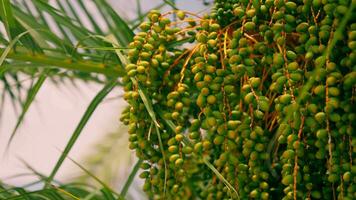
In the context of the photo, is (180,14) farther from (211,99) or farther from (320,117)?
(320,117)

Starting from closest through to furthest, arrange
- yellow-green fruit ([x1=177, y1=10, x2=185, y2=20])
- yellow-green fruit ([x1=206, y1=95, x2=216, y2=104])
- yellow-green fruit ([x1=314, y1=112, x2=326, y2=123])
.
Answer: yellow-green fruit ([x1=314, y1=112, x2=326, y2=123]) → yellow-green fruit ([x1=206, y1=95, x2=216, y2=104]) → yellow-green fruit ([x1=177, y1=10, x2=185, y2=20])

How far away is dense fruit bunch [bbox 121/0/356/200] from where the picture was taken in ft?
4.57

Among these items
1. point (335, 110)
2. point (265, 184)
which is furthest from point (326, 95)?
point (265, 184)

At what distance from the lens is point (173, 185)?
5.38 feet

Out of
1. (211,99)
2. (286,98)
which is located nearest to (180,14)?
(211,99)

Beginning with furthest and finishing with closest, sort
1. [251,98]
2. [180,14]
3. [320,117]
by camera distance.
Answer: [180,14] < [251,98] < [320,117]

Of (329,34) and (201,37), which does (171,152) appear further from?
(329,34)

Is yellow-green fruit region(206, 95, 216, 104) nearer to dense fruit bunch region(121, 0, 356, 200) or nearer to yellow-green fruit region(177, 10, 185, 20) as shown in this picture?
dense fruit bunch region(121, 0, 356, 200)

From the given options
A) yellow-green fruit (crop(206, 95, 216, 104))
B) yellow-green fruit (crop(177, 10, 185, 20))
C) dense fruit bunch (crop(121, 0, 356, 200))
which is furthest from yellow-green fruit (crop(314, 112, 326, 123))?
yellow-green fruit (crop(177, 10, 185, 20))

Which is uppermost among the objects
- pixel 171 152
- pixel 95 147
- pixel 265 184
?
pixel 171 152

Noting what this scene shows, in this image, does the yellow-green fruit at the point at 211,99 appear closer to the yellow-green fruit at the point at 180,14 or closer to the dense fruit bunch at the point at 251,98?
the dense fruit bunch at the point at 251,98

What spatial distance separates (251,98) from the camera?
4.87ft

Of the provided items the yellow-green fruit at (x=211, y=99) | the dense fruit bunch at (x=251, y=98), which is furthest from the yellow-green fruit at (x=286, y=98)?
the yellow-green fruit at (x=211, y=99)

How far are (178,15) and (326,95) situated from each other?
0.47m
